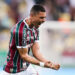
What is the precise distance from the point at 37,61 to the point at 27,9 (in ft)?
21.5

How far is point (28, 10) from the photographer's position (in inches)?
473

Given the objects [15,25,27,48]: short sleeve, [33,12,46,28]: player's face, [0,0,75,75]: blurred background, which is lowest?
[0,0,75,75]: blurred background

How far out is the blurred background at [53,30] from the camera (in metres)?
10.1

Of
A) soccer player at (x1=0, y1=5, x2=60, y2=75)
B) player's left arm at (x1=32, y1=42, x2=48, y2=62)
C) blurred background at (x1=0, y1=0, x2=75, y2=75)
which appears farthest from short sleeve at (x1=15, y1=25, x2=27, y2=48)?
blurred background at (x1=0, y1=0, x2=75, y2=75)

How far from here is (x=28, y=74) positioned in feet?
20.0

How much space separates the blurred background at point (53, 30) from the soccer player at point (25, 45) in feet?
7.96

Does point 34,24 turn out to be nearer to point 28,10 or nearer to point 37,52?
point 37,52

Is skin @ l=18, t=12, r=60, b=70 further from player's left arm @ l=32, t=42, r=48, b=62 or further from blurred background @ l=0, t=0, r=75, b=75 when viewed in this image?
blurred background @ l=0, t=0, r=75, b=75

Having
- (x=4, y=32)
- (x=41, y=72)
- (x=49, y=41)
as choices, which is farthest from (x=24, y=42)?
(x=4, y=32)

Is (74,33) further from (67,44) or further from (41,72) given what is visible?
(41,72)

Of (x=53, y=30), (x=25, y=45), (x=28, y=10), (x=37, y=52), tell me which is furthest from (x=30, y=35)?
(x=28, y=10)

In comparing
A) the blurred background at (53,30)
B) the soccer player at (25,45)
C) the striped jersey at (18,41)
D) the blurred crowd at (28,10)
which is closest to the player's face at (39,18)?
the soccer player at (25,45)

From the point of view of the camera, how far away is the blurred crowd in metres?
11.9

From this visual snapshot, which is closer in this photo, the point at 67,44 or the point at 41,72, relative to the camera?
the point at 41,72
